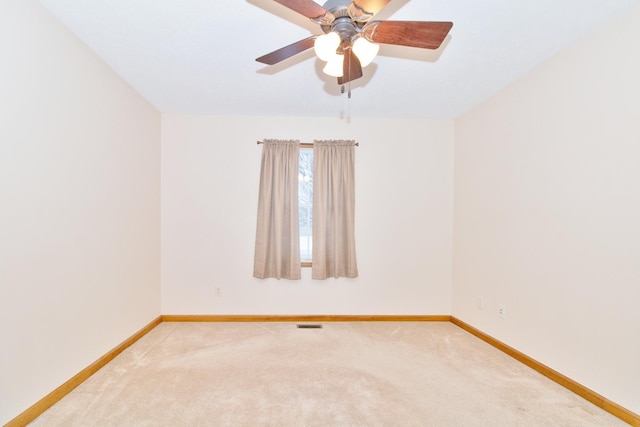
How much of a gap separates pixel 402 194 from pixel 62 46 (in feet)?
10.8

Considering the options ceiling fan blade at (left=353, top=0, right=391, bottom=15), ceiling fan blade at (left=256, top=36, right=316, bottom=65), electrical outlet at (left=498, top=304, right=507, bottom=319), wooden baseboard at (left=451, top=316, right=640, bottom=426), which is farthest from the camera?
electrical outlet at (left=498, top=304, right=507, bottom=319)

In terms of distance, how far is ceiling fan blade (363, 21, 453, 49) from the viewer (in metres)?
1.38

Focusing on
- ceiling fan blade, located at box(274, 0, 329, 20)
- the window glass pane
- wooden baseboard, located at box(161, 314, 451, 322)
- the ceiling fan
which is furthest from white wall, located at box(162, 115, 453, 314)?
ceiling fan blade, located at box(274, 0, 329, 20)

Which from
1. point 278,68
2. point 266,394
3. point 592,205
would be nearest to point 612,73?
point 592,205

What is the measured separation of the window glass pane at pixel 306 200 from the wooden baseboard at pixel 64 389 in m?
1.96

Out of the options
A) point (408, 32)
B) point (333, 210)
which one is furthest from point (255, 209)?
point (408, 32)

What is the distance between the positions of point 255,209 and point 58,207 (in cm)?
183

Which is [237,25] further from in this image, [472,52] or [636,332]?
[636,332]

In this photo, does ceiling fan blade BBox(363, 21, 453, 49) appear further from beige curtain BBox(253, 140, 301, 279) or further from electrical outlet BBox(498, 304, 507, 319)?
electrical outlet BBox(498, 304, 507, 319)

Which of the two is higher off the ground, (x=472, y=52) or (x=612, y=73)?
(x=472, y=52)

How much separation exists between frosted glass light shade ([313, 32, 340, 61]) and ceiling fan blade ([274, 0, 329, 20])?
0.09 metres

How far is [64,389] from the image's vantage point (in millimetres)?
1898

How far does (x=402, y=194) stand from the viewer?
3508mm

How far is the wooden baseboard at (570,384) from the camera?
1.70 metres
